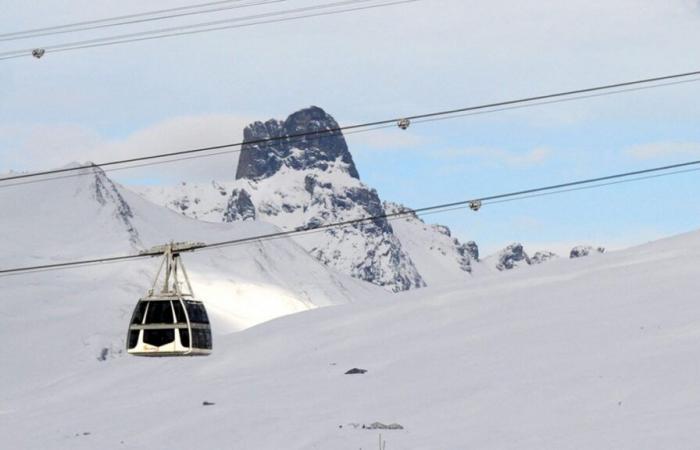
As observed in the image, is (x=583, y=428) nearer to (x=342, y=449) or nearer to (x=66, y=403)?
(x=342, y=449)

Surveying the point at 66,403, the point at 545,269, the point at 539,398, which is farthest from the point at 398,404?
the point at 545,269

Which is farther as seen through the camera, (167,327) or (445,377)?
(445,377)

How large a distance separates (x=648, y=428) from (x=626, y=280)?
34.5 m

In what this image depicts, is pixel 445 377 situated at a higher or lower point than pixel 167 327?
higher

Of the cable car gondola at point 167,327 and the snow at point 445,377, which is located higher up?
the snow at point 445,377

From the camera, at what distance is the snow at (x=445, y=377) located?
39.3 meters

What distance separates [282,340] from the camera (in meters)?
72.7

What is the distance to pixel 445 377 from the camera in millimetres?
51094

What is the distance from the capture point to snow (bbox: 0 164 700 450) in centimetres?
3928

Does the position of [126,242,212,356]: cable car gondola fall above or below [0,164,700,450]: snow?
below

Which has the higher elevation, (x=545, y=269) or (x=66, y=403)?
(x=545, y=269)

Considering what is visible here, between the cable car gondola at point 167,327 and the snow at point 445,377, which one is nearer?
the cable car gondola at point 167,327

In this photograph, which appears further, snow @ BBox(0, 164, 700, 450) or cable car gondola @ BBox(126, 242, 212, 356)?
snow @ BBox(0, 164, 700, 450)

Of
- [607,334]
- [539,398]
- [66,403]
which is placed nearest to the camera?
[539,398]
